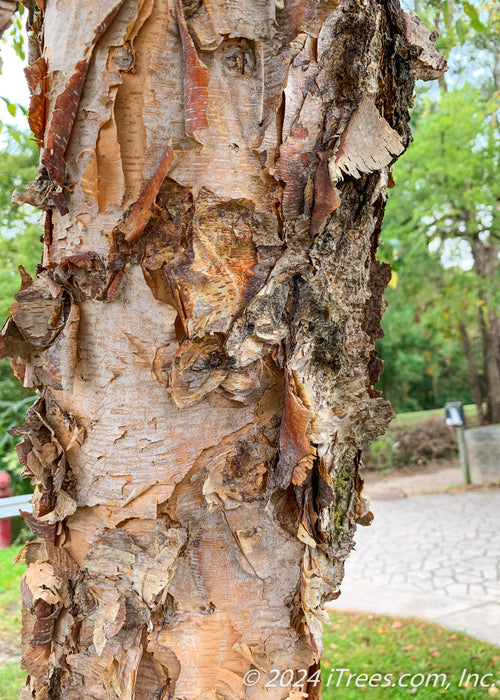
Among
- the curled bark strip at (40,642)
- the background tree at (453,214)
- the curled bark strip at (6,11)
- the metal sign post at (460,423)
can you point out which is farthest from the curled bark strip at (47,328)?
the metal sign post at (460,423)

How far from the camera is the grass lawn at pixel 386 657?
3027 mm

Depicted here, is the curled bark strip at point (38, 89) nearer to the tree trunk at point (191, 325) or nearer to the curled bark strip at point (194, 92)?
the tree trunk at point (191, 325)

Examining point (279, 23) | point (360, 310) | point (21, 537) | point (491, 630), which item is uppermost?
point (279, 23)

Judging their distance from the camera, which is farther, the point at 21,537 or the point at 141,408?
the point at 21,537

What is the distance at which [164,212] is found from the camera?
788 mm

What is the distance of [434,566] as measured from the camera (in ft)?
17.0

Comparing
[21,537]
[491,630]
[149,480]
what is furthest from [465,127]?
[149,480]

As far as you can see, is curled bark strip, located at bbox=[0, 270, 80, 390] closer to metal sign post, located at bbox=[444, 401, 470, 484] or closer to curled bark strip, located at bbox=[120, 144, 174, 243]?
curled bark strip, located at bbox=[120, 144, 174, 243]

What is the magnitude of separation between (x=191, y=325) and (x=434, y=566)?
5211mm

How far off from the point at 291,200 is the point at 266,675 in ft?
2.42

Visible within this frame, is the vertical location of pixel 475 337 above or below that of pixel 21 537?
above

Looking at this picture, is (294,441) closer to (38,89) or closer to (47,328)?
(47,328)

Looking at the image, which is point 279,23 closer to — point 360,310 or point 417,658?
point 360,310

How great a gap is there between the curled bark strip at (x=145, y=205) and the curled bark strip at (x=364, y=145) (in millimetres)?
238
